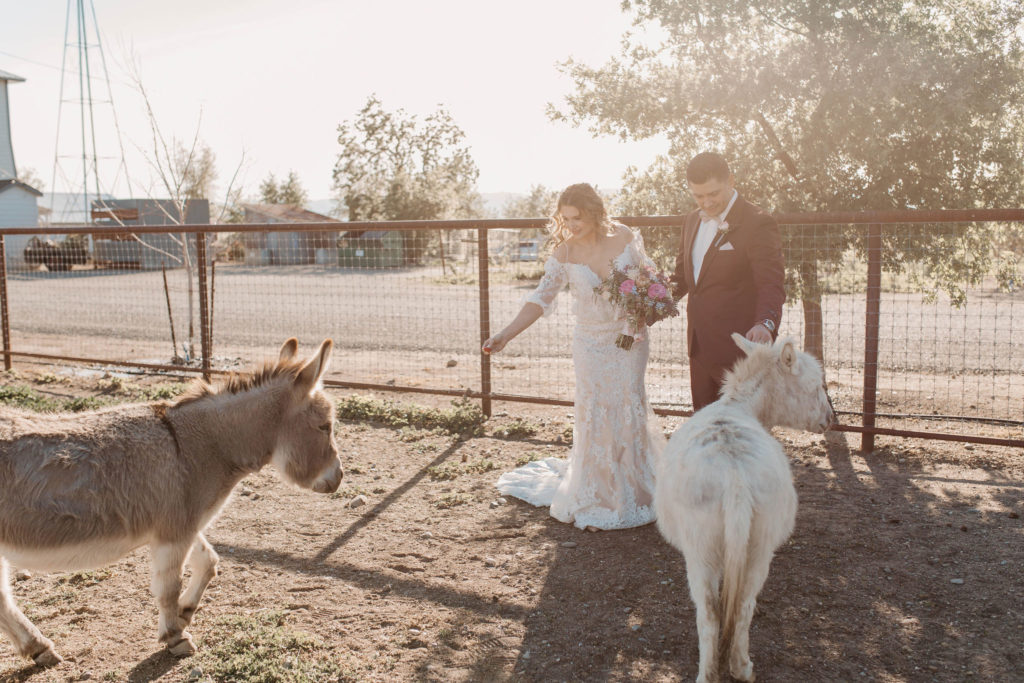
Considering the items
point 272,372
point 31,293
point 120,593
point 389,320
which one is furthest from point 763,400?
point 31,293

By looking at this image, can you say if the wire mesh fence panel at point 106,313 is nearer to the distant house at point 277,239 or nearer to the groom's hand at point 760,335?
the groom's hand at point 760,335

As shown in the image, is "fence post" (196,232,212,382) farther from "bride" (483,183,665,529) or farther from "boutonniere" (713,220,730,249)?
"boutonniere" (713,220,730,249)

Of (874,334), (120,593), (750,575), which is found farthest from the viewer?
(874,334)

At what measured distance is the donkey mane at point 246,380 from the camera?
362 cm

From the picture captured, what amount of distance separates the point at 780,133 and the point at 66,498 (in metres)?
7.26

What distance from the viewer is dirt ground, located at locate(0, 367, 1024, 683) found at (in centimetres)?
336

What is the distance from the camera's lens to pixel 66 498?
3072mm

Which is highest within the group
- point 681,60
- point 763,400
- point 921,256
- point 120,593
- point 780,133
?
point 681,60

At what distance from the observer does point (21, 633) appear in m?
3.41

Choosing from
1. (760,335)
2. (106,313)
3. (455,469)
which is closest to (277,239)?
(106,313)

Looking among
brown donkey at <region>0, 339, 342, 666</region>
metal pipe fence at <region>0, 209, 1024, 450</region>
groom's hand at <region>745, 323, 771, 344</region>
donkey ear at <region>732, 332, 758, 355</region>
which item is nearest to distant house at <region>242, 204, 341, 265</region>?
metal pipe fence at <region>0, 209, 1024, 450</region>

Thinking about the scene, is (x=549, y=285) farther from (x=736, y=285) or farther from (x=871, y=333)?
(x=871, y=333)

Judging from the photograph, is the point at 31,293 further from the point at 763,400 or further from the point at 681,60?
the point at 763,400

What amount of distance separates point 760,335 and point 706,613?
143 cm
